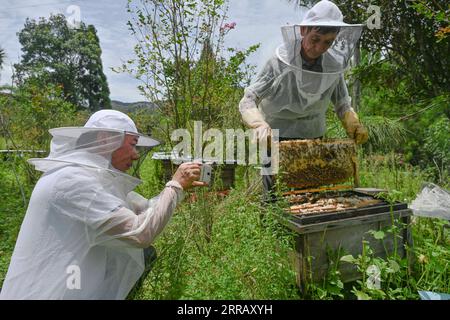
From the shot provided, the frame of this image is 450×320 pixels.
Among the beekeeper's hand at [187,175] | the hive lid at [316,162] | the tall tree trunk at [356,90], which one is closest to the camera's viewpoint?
the beekeeper's hand at [187,175]

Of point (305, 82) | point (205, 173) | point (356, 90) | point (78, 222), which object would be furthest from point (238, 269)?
point (356, 90)

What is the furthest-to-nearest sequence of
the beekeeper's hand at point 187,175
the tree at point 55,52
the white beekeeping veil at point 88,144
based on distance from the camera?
the tree at point 55,52, the beekeeper's hand at point 187,175, the white beekeeping veil at point 88,144

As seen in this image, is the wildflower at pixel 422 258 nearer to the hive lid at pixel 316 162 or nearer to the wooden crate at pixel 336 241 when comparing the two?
the wooden crate at pixel 336 241

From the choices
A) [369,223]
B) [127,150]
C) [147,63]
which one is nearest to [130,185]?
[127,150]

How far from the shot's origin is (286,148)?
2.29 metres

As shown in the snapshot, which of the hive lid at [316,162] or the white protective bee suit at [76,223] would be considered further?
the hive lid at [316,162]

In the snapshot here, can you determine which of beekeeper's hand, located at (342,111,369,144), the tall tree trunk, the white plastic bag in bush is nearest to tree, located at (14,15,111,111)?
beekeeper's hand, located at (342,111,369,144)

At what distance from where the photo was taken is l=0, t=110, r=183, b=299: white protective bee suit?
5.09 ft

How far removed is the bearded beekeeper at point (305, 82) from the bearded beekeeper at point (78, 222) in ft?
3.30

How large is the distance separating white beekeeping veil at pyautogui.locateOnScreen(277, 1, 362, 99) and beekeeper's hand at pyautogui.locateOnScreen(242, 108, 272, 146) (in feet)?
1.42

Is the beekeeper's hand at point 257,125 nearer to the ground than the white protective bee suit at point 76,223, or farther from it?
farther from it

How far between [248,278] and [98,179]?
1.11 meters

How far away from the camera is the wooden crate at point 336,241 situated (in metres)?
1.93

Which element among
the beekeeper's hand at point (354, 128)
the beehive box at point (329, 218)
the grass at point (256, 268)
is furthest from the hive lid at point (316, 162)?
the grass at point (256, 268)
